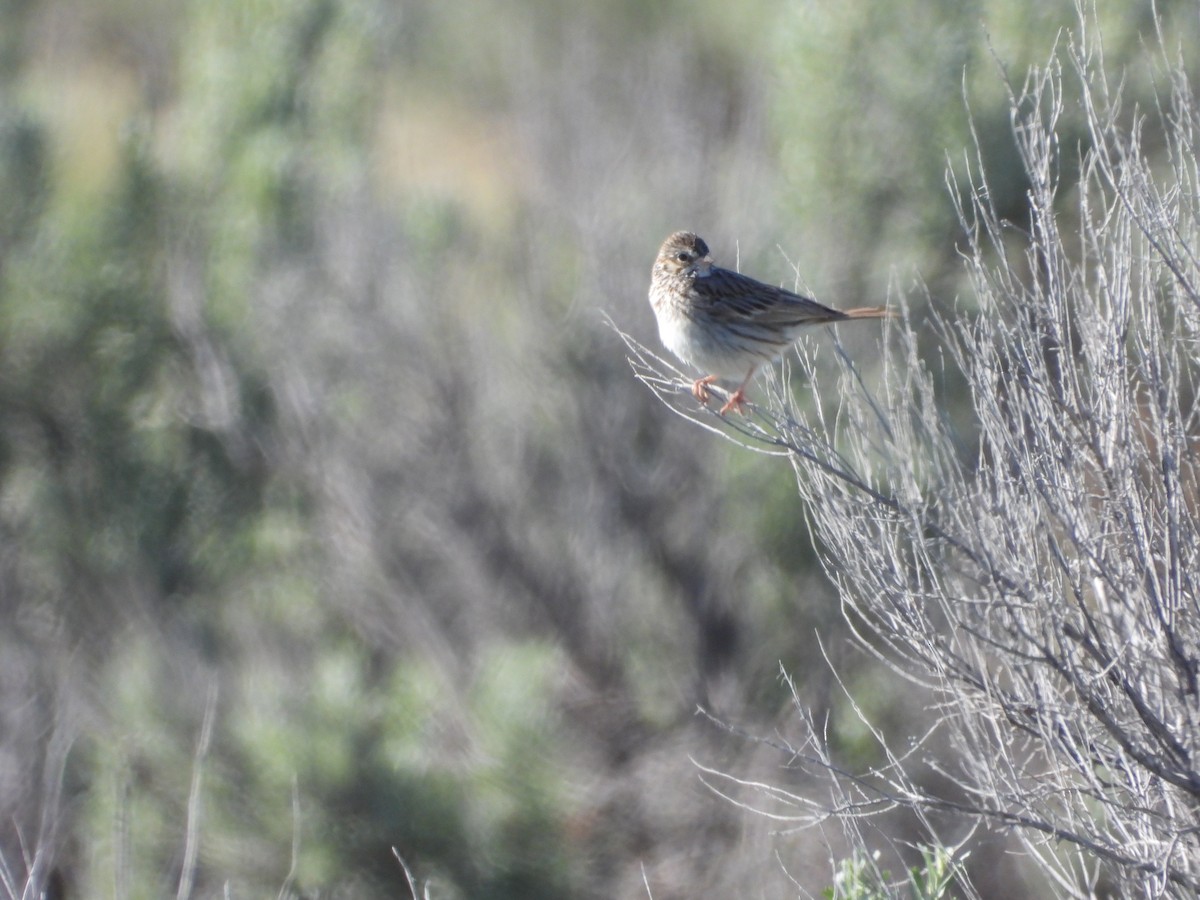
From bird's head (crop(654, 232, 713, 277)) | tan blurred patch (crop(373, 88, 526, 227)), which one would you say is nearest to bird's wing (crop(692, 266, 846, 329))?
bird's head (crop(654, 232, 713, 277))

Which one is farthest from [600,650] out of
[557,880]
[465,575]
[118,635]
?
[118,635]

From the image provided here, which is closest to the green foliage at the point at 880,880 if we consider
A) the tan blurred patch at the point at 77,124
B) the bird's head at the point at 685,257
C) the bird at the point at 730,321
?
the bird at the point at 730,321

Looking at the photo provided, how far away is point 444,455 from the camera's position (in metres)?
12.5

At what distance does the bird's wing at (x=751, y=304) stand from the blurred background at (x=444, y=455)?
4.00m

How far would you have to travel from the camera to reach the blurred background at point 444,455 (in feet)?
36.9

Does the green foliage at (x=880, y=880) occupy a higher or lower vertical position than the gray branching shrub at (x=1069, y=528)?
lower

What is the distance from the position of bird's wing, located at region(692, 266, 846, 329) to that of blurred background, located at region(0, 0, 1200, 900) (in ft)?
13.1

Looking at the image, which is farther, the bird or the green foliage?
the bird

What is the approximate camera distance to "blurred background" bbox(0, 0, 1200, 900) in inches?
443

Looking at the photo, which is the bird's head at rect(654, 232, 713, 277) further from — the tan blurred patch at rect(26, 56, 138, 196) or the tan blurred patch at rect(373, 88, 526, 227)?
the tan blurred patch at rect(26, 56, 138, 196)

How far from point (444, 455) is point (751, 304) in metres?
5.62

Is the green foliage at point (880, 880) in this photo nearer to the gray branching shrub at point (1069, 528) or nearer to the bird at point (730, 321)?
the gray branching shrub at point (1069, 528)

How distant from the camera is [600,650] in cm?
1241

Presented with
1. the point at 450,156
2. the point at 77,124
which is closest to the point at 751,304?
the point at 77,124
